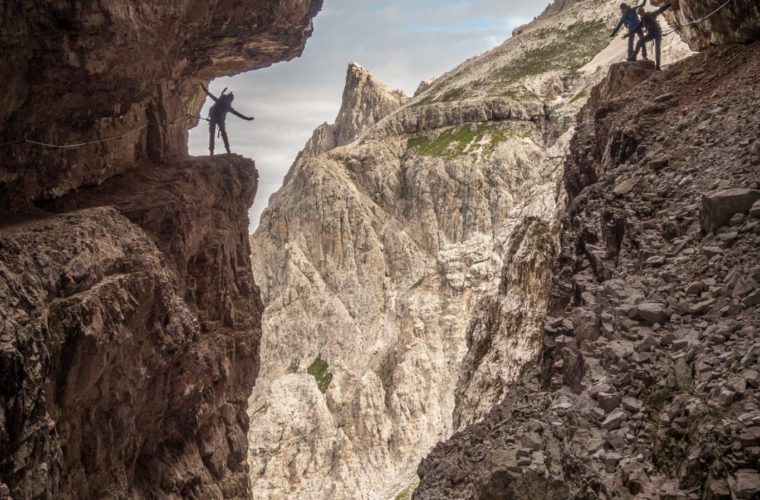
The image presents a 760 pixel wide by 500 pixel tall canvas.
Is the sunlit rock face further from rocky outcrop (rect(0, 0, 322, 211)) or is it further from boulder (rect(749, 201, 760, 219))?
boulder (rect(749, 201, 760, 219))

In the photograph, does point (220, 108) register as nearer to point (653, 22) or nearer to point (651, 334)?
point (653, 22)

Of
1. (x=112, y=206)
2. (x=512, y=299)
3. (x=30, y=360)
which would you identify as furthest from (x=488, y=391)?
(x=30, y=360)

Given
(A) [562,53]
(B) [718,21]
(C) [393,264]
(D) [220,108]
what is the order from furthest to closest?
1. (A) [562,53]
2. (C) [393,264]
3. (D) [220,108]
4. (B) [718,21]

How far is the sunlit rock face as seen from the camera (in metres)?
61.1

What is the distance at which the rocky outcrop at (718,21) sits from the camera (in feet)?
58.2

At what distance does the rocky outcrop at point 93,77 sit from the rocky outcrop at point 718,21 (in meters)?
14.8

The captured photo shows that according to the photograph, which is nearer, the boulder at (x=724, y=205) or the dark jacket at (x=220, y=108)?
the boulder at (x=724, y=205)

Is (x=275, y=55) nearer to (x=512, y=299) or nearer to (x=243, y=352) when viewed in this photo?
(x=243, y=352)

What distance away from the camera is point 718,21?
19375mm

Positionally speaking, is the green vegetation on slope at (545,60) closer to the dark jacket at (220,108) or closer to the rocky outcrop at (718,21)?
the dark jacket at (220,108)

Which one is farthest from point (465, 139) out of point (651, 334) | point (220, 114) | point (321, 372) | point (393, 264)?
point (651, 334)

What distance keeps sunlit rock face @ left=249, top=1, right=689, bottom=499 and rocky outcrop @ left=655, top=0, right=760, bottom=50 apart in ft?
46.1

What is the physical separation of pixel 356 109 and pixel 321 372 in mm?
59757

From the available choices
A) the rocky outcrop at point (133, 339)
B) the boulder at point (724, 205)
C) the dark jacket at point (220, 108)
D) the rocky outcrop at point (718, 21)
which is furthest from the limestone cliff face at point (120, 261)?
the rocky outcrop at point (718, 21)
